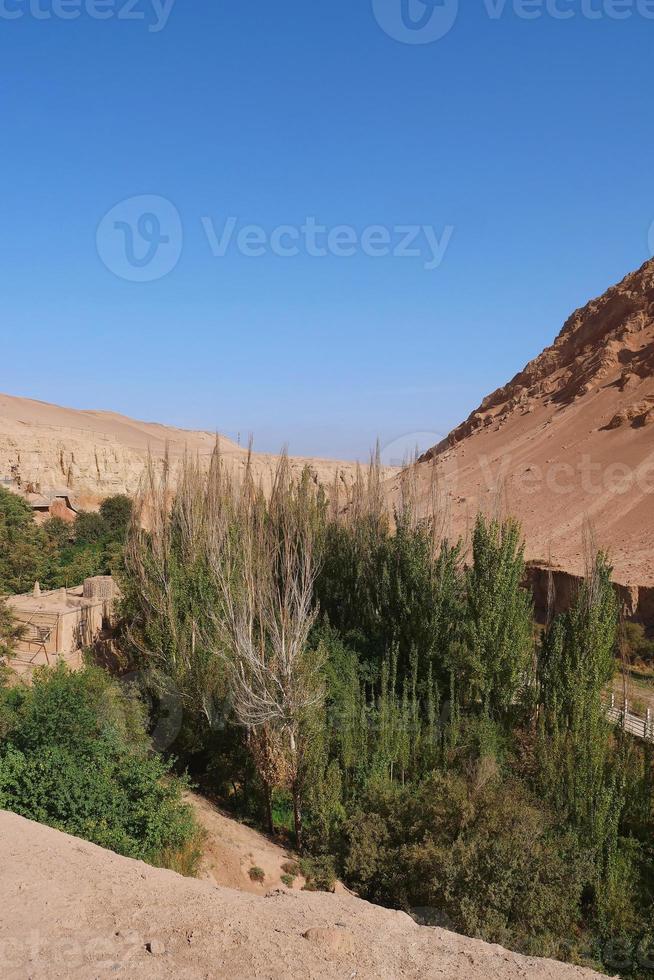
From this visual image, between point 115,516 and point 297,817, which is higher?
point 115,516

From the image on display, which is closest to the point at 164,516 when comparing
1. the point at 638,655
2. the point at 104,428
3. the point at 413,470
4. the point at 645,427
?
the point at 413,470

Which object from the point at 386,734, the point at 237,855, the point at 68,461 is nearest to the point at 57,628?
the point at 237,855

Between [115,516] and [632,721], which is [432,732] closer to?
[632,721]

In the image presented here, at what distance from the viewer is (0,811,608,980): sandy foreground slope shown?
15.2ft

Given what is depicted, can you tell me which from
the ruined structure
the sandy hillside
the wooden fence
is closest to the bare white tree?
the sandy hillside

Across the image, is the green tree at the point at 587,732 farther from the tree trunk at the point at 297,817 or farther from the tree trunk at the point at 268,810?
the tree trunk at the point at 268,810

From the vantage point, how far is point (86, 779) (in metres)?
8.06

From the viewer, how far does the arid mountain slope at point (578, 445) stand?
2603cm

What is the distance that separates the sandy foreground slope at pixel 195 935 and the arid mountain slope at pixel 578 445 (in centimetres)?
1617

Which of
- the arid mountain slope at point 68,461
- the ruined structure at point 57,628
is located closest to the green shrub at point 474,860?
the ruined structure at point 57,628

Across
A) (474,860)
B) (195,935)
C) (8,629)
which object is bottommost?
(474,860)

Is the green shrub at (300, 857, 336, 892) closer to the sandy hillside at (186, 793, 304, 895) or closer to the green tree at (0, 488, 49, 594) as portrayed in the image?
the sandy hillside at (186, 793, 304, 895)

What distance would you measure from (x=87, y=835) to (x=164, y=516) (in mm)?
7872

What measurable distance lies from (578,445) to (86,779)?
2999cm
